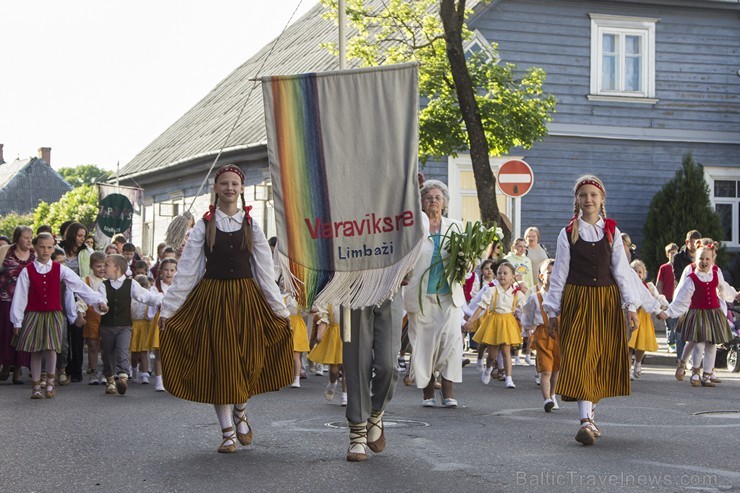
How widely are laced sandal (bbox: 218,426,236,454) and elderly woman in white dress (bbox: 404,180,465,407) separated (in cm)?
324

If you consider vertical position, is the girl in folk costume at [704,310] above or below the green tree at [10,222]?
below

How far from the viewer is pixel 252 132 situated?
30.7m

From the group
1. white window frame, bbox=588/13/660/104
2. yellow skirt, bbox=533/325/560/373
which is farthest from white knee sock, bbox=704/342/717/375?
white window frame, bbox=588/13/660/104

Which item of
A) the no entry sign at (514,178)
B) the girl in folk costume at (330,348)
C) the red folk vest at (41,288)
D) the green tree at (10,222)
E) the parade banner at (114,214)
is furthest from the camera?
the green tree at (10,222)

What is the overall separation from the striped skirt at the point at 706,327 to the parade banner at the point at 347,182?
7.62 m

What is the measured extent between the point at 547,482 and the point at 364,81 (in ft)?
9.14

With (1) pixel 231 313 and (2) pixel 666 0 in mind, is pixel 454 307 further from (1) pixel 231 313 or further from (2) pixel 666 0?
(2) pixel 666 0

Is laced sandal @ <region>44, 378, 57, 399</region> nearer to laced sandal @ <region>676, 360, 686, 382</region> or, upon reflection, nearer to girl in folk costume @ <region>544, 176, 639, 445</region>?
girl in folk costume @ <region>544, 176, 639, 445</region>

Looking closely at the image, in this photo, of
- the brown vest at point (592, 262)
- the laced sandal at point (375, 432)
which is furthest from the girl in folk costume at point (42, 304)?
the brown vest at point (592, 262)

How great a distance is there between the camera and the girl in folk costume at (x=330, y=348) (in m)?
12.4

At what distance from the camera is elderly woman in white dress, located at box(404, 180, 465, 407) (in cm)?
1137

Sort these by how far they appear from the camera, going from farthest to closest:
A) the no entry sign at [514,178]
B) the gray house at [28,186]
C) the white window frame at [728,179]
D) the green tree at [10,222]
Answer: the gray house at [28,186] → the green tree at [10,222] → the white window frame at [728,179] → the no entry sign at [514,178]

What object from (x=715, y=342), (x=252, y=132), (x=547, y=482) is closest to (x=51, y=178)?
(x=252, y=132)

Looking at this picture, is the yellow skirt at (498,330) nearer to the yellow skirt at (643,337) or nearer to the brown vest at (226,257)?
the yellow skirt at (643,337)
